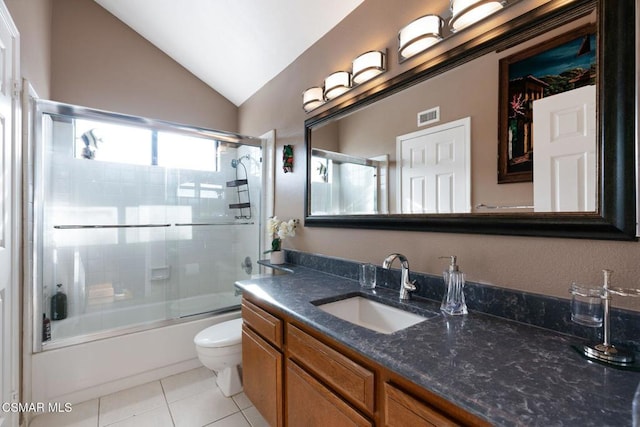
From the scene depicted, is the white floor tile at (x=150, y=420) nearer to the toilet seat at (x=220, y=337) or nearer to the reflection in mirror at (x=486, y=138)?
the toilet seat at (x=220, y=337)

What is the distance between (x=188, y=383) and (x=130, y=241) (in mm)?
1317

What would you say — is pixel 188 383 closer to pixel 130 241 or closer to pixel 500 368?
pixel 130 241

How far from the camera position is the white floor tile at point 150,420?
167 centimetres

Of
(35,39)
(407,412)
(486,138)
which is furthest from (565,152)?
(35,39)

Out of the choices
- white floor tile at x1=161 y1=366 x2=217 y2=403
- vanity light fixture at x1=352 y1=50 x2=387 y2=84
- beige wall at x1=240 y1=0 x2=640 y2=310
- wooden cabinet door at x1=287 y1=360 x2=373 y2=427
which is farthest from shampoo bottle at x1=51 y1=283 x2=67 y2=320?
vanity light fixture at x1=352 y1=50 x2=387 y2=84

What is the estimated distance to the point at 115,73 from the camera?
286cm

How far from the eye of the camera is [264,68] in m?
2.63

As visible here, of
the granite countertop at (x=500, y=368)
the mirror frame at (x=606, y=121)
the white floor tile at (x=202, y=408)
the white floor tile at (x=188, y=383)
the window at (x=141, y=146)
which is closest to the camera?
the granite countertop at (x=500, y=368)

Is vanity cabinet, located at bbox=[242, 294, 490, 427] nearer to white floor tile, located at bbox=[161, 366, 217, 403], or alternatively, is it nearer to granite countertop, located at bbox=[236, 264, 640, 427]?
granite countertop, located at bbox=[236, 264, 640, 427]

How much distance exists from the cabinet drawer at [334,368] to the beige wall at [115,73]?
2995mm

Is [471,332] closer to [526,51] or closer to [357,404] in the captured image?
[357,404]

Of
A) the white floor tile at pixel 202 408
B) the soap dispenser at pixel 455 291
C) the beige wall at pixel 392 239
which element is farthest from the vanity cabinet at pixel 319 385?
the beige wall at pixel 392 239

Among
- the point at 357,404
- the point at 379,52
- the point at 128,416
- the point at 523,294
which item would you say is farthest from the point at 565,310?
the point at 128,416

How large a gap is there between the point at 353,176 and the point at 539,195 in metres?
1.00
